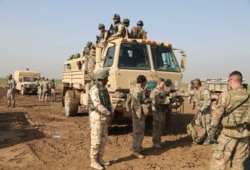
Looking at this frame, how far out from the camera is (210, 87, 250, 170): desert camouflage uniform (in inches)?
157

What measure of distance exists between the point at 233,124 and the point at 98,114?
92.9 inches

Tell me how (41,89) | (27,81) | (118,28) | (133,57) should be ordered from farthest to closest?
(27,81)
(41,89)
(118,28)
(133,57)

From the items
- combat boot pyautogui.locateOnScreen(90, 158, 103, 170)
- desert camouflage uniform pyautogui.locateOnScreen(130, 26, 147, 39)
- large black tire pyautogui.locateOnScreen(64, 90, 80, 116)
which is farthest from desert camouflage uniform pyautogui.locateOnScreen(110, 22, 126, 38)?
combat boot pyautogui.locateOnScreen(90, 158, 103, 170)

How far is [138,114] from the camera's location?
20.2 ft

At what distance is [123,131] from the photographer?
8977 millimetres

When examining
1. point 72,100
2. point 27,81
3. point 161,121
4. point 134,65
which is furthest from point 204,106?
point 27,81

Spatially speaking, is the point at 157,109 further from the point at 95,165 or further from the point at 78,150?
the point at 95,165

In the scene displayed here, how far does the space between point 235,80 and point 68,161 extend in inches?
139

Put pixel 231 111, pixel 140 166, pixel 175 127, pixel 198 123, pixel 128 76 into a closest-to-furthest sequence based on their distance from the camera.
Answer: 1. pixel 231 111
2. pixel 140 166
3. pixel 198 123
4. pixel 128 76
5. pixel 175 127

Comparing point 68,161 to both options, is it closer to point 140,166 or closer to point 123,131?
point 140,166

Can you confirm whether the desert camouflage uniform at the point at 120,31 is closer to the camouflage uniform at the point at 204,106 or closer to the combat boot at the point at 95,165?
the camouflage uniform at the point at 204,106

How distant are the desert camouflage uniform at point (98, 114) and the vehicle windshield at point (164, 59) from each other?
315cm

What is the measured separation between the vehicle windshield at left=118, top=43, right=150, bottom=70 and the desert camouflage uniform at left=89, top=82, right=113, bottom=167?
99.5 inches

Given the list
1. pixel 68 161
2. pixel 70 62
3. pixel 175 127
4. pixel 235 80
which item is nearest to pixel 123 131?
pixel 175 127
